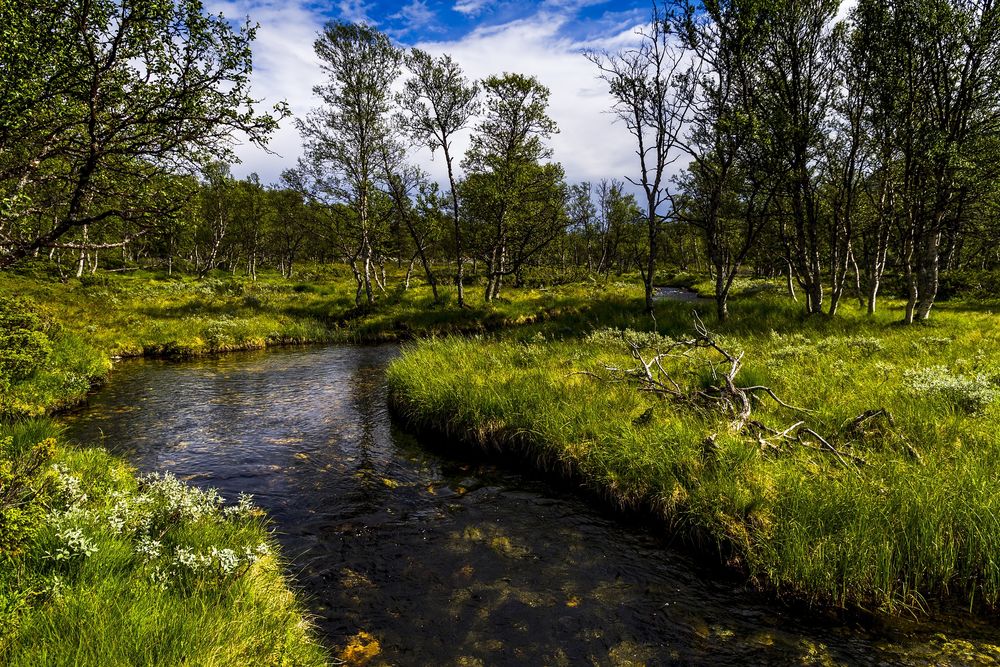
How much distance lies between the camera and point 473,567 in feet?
23.5

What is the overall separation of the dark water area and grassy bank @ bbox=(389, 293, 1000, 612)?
0.55 m

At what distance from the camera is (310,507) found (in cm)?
911

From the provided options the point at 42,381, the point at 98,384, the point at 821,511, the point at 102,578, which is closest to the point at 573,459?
the point at 821,511

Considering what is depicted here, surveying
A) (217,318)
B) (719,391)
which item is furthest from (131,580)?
(217,318)

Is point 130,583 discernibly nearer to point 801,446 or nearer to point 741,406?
point 801,446

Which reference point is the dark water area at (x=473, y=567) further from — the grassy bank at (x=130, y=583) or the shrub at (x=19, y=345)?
the shrub at (x=19, y=345)

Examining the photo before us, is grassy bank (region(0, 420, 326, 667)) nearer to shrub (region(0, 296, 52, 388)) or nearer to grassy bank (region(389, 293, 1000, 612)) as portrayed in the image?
grassy bank (region(389, 293, 1000, 612))

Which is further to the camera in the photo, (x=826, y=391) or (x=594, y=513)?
(x=826, y=391)

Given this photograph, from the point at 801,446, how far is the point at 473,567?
20.6 feet

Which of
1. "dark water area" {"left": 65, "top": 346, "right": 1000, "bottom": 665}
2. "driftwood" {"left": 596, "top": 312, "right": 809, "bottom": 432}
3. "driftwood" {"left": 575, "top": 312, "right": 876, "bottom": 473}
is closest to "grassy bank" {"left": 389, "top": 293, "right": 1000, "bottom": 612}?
"driftwood" {"left": 575, "top": 312, "right": 876, "bottom": 473}

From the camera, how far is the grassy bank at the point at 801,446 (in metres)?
5.83

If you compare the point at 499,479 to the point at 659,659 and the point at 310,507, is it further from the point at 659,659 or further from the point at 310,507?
the point at 659,659

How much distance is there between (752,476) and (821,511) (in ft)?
3.71

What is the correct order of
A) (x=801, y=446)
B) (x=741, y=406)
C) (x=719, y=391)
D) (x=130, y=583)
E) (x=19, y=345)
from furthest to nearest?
(x=19, y=345), (x=719, y=391), (x=741, y=406), (x=801, y=446), (x=130, y=583)
